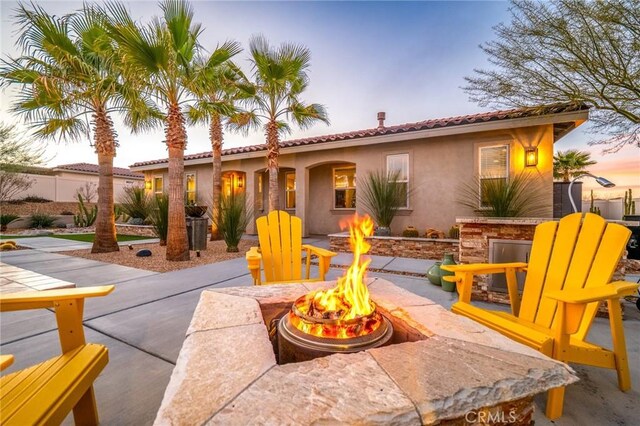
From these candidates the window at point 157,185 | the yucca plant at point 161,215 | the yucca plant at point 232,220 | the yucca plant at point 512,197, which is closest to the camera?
the yucca plant at point 512,197

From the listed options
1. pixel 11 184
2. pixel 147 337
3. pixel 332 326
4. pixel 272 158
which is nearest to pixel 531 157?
pixel 272 158

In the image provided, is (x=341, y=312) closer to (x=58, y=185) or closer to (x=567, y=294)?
(x=567, y=294)

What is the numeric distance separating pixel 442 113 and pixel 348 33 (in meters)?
5.14

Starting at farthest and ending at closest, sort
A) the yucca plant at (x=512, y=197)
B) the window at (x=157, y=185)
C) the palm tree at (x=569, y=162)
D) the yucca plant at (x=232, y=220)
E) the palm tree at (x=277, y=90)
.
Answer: the palm tree at (x=569, y=162)
the window at (x=157, y=185)
the yucca plant at (x=232, y=220)
the palm tree at (x=277, y=90)
the yucca plant at (x=512, y=197)

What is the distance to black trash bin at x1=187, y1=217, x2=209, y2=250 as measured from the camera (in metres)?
6.60

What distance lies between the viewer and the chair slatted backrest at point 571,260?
1816 mm

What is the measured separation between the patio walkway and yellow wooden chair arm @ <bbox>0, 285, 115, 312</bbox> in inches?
28.4

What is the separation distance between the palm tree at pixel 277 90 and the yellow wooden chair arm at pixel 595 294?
615 centimetres

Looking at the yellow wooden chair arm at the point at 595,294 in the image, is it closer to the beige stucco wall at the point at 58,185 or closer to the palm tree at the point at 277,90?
the palm tree at the point at 277,90

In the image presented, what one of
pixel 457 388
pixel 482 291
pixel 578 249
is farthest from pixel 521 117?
pixel 457 388

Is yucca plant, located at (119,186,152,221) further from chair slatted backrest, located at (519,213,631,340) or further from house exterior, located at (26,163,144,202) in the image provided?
chair slatted backrest, located at (519,213,631,340)

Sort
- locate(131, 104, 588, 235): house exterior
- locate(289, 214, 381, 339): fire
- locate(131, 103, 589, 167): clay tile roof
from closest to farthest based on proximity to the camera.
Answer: locate(289, 214, 381, 339): fire, locate(131, 103, 589, 167): clay tile roof, locate(131, 104, 588, 235): house exterior

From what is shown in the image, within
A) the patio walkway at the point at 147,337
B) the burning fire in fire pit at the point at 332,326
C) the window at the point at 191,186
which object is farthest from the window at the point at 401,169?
the window at the point at 191,186

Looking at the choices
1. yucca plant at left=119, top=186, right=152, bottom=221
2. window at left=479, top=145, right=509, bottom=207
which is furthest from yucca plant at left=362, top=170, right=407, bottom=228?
yucca plant at left=119, top=186, right=152, bottom=221
